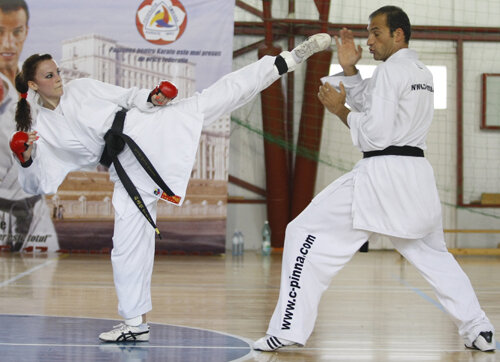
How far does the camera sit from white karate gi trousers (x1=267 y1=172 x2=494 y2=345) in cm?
330

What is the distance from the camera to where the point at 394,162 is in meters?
3.37

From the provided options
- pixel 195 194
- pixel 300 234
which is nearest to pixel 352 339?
pixel 300 234

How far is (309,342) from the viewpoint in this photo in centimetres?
369

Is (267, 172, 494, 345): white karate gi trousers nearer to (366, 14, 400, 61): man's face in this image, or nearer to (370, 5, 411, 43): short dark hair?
(366, 14, 400, 61): man's face

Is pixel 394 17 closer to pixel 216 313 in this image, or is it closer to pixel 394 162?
pixel 394 162

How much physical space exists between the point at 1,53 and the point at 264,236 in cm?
364

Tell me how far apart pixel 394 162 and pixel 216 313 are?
5.60 ft

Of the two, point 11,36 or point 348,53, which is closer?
point 348,53

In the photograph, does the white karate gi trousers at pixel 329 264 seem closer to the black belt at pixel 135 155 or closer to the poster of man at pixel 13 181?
the black belt at pixel 135 155

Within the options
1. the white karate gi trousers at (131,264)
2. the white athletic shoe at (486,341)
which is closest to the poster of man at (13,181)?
the white karate gi trousers at (131,264)

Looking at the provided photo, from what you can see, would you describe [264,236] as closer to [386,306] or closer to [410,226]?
[386,306]

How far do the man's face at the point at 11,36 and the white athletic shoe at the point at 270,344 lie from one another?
5643 millimetres

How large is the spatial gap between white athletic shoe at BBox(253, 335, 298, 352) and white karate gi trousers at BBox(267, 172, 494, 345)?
0.04m

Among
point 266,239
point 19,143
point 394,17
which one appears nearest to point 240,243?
point 266,239
